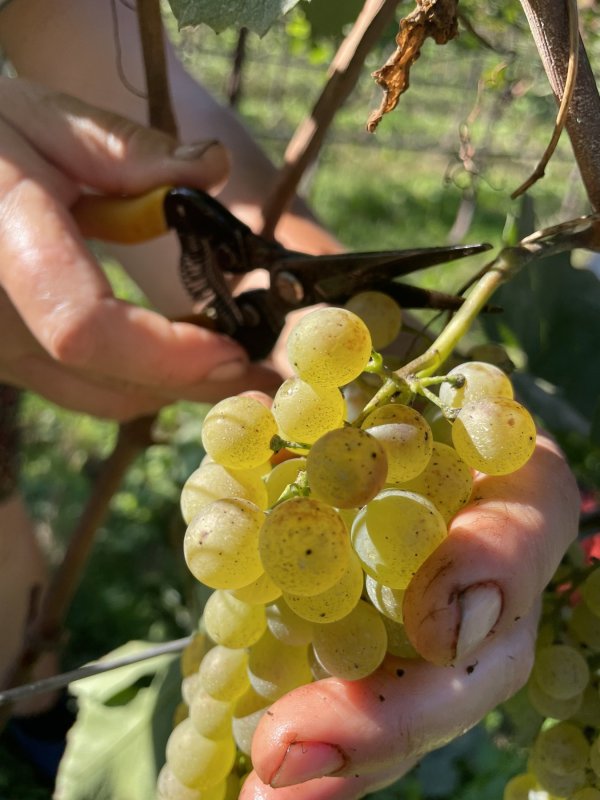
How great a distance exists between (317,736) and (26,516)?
3.95 ft

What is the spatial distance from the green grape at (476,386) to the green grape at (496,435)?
2 centimetres

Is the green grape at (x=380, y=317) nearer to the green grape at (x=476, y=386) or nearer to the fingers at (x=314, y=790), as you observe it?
the green grape at (x=476, y=386)

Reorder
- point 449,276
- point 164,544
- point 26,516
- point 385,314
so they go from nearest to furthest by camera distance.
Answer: point 385,314
point 26,516
point 164,544
point 449,276

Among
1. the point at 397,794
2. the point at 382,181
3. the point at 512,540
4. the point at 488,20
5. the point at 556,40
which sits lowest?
the point at 382,181

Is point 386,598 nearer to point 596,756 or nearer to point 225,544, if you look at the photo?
point 225,544

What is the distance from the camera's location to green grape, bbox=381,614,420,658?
1.83 feet

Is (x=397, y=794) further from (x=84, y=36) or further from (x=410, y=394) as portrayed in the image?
(x=84, y=36)

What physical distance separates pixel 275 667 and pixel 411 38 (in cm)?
44

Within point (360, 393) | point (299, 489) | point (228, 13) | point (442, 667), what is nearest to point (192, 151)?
point (228, 13)

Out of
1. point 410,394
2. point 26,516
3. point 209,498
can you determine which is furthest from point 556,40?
point 26,516

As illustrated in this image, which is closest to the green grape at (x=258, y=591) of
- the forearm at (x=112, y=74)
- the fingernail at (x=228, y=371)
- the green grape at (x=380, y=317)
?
the green grape at (x=380, y=317)

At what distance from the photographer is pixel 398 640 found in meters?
0.56

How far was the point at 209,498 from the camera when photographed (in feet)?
1.87

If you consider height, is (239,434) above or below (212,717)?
above
